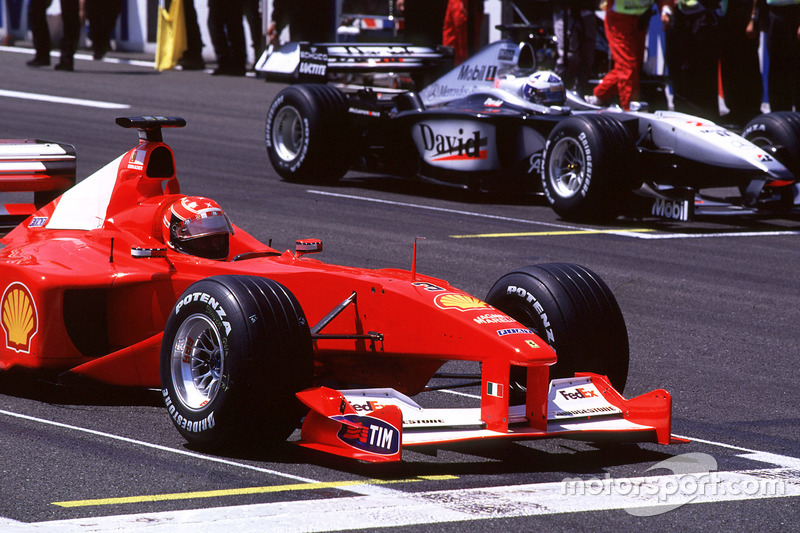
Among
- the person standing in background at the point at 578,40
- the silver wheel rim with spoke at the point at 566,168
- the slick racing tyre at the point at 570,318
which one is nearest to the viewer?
the slick racing tyre at the point at 570,318

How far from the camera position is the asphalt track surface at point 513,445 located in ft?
16.0

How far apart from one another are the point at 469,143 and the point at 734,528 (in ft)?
29.8

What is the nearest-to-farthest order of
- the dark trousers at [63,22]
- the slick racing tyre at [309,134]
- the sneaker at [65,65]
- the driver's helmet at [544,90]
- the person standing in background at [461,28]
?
1. the driver's helmet at [544,90]
2. the slick racing tyre at [309,134]
3. the person standing in background at [461,28]
4. the dark trousers at [63,22]
5. the sneaker at [65,65]

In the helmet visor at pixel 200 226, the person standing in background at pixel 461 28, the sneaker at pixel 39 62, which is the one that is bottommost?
the sneaker at pixel 39 62

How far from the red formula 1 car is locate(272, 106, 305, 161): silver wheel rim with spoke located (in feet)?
24.0

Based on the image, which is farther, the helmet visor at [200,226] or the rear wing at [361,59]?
the rear wing at [361,59]

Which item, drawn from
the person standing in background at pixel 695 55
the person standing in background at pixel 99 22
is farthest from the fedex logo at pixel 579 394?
the person standing in background at pixel 99 22

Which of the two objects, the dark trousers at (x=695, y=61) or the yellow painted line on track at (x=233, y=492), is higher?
the dark trousers at (x=695, y=61)

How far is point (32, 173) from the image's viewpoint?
27.1ft

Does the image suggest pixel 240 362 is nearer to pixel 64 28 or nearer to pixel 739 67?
pixel 739 67

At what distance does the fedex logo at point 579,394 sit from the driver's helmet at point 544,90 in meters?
8.16

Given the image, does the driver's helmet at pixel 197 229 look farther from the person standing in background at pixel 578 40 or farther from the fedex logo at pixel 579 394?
the person standing in background at pixel 578 40

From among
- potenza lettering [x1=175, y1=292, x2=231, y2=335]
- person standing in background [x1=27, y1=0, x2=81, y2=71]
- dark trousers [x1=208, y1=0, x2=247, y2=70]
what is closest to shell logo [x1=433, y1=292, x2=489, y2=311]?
potenza lettering [x1=175, y1=292, x2=231, y2=335]

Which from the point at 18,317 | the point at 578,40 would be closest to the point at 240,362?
the point at 18,317
